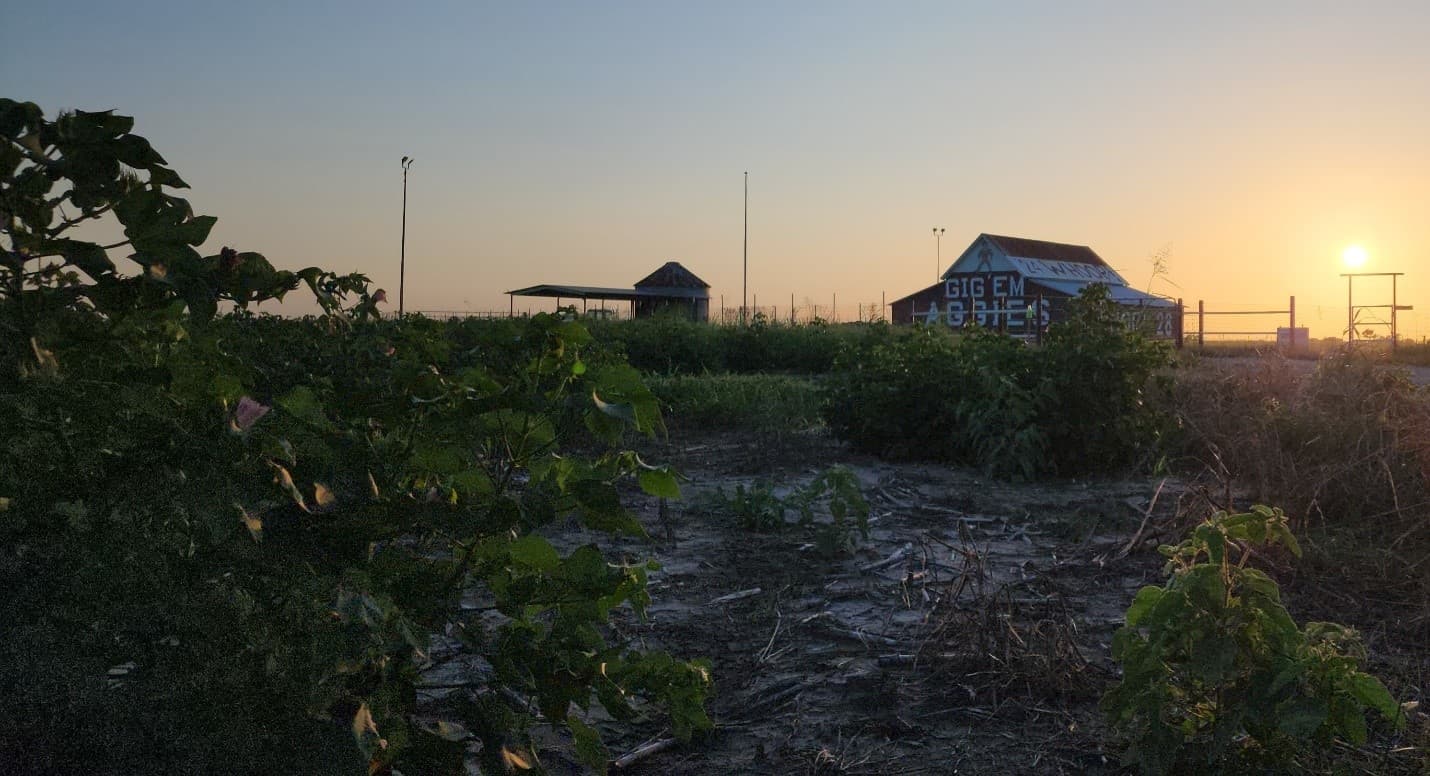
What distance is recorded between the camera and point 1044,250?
5038 cm

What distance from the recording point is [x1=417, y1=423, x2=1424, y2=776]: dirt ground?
2.98 meters

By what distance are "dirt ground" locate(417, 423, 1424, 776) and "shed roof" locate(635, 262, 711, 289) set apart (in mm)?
39305

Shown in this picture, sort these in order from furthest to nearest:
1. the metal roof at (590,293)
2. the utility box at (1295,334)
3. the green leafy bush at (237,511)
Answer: the metal roof at (590,293) → the utility box at (1295,334) → the green leafy bush at (237,511)

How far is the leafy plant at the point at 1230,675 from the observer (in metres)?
2.34

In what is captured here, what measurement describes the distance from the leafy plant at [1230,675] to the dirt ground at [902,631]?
1.15 ft

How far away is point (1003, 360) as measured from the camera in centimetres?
863

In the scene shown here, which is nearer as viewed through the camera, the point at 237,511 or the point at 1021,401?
the point at 237,511

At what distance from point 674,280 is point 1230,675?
44238 millimetres

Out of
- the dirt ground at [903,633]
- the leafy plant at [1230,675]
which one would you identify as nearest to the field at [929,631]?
the dirt ground at [903,633]

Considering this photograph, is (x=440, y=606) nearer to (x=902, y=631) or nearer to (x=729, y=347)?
(x=902, y=631)

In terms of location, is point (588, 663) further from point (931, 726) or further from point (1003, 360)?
point (1003, 360)

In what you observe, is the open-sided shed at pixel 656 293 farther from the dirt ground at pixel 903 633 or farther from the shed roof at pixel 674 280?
the dirt ground at pixel 903 633

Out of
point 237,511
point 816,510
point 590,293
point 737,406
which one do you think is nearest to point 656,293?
point 590,293

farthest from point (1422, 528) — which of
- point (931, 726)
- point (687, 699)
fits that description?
point (687, 699)
